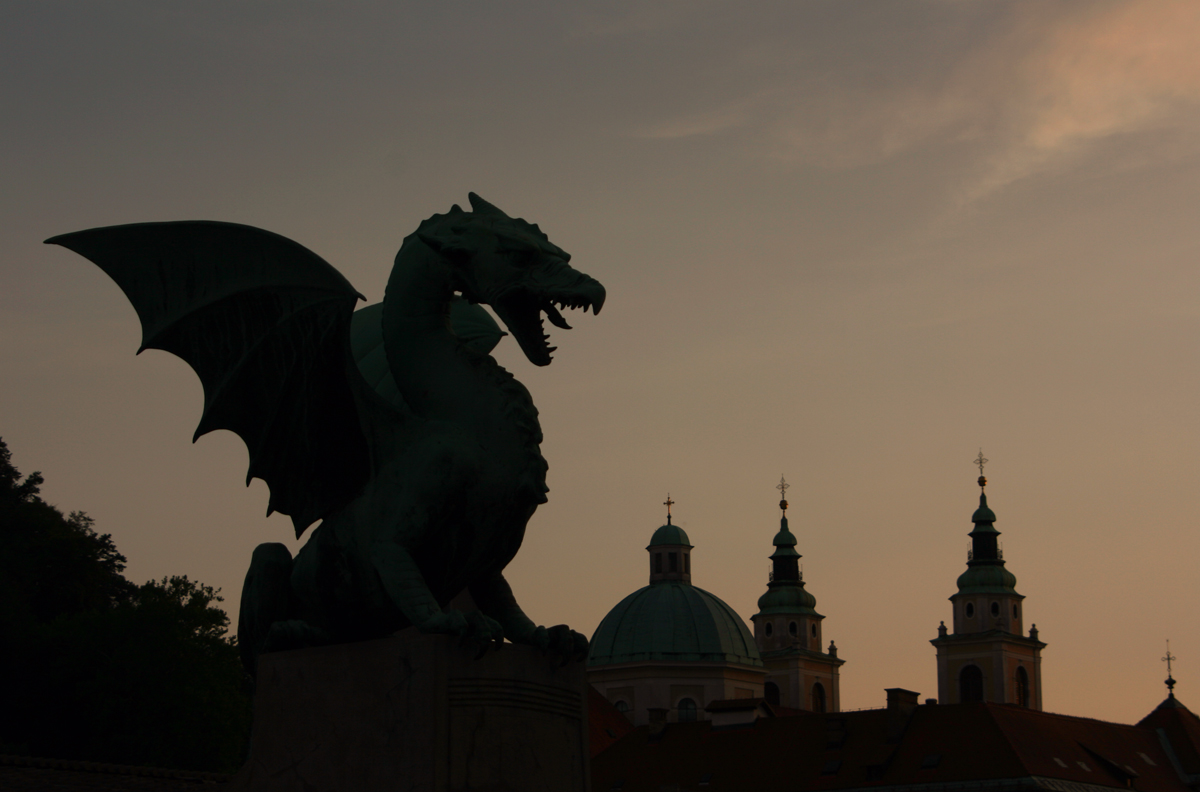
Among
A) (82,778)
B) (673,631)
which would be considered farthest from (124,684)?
(673,631)

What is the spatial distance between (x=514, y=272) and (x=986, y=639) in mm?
109279

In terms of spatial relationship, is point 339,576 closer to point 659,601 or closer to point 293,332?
point 293,332

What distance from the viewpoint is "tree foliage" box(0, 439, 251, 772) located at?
1508 inches

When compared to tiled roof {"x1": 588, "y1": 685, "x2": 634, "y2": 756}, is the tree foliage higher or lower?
lower

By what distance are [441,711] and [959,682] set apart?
11137 cm

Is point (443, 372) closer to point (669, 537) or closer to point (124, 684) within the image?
point (124, 684)

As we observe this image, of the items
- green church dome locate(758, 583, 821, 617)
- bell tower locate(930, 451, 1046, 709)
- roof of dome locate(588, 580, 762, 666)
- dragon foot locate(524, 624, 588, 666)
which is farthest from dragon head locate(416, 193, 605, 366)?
green church dome locate(758, 583, 821, 617)

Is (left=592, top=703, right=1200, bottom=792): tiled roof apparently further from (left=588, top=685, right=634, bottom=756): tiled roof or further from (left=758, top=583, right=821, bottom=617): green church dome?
(left=758, top=583, right=821, bottom=617): green church dome

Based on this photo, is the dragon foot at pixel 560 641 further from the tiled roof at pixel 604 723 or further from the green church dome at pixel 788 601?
the green church dome at pixel 788 601

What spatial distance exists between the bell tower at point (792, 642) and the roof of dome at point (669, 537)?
16.4 metres

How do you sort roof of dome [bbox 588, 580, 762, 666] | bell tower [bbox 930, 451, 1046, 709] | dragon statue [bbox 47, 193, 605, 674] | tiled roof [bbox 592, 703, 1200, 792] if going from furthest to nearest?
bell tower [bbox 930, 451, 1046, 709] < roof of dome [bbox 588, 580, 762, 666] < tiled roof [bbox 592, 703, 1200, 792] < dragon statue [bbox 47, 193, 605, 674]

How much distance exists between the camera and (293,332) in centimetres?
907

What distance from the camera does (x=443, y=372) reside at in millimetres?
8812

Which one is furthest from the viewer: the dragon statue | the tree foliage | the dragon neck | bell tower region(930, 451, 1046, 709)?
bell tower region(930, 451, 1046, 709)
